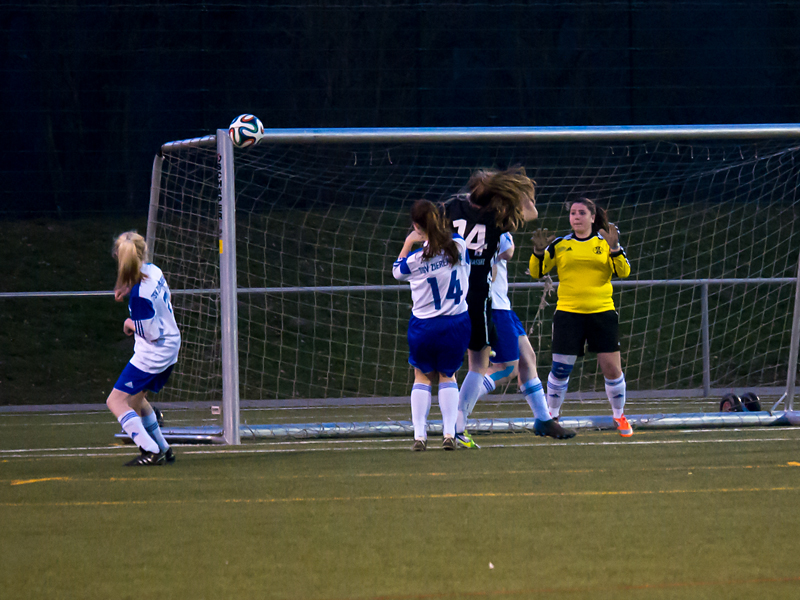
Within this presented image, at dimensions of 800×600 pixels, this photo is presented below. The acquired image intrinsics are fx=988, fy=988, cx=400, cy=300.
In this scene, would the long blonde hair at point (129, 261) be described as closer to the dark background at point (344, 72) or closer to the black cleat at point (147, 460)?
the black cleat at point (147, 460)

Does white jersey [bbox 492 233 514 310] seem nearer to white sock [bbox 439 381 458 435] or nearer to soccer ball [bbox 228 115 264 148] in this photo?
white sock [bbox 439 381 458 435]

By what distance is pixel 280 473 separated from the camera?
5816 mm

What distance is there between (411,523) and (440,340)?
2.33 meters

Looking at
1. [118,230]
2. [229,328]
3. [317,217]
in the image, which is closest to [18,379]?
[118,230]

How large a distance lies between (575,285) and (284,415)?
4.06 m

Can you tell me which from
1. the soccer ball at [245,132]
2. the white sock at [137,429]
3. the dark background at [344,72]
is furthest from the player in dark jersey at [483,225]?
the dark background at [344,72]

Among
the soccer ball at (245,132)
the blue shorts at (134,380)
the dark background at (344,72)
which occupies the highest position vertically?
the dark background at (344,72)

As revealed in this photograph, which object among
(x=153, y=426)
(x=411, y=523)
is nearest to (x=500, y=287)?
(x=153, y=426)

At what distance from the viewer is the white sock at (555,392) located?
740 centimetres

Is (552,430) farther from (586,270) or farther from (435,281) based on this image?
(435,281)

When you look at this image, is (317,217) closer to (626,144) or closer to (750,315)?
(626,144)

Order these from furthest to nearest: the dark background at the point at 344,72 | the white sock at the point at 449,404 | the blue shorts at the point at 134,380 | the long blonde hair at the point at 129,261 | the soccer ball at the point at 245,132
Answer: the dark background at the point at 344,72 < the soccer ball at the point at 245,132 < the white sock at the point at 449,404 < the blue shorts at the point at 134,380 < the long blonde hair at the point at 129,261

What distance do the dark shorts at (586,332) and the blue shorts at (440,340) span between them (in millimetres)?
1038

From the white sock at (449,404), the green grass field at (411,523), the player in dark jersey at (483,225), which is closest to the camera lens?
the green grass field at (411,523)
